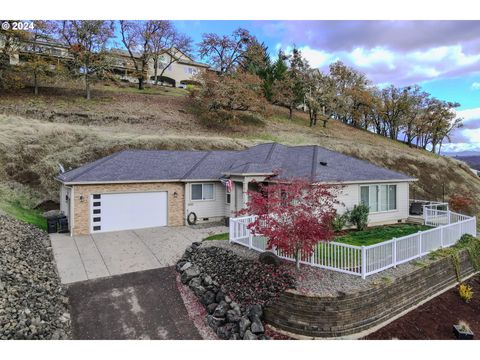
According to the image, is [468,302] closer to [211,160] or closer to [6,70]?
[211,160]

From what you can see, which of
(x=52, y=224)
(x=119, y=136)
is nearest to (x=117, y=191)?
Result: (x=52, y=224)

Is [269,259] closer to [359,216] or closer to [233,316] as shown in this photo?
[233,316]

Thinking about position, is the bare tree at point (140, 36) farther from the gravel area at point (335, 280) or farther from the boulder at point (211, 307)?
the gravel area at point (335, 280)

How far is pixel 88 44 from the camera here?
31.3 metres

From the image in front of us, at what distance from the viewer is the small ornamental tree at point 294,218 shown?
7688mm

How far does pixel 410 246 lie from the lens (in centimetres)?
958

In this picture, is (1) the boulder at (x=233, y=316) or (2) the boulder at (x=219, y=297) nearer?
(1) the boulder at (x=233, y=316)

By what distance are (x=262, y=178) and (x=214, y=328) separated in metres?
8.70

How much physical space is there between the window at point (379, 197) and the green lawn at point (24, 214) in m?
15.6

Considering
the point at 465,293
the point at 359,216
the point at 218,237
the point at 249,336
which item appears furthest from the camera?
the point at 359,216

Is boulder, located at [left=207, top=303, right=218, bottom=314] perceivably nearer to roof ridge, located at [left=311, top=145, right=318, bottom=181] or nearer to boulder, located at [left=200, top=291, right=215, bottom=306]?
boulder, located at [left=200, top=291, right=215, bottom=306]

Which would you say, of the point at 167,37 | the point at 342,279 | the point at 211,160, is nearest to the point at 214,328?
the point at 342,279

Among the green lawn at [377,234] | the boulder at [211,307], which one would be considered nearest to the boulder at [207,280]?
the boulder at [211,307]

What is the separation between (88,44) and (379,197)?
1265 inches
